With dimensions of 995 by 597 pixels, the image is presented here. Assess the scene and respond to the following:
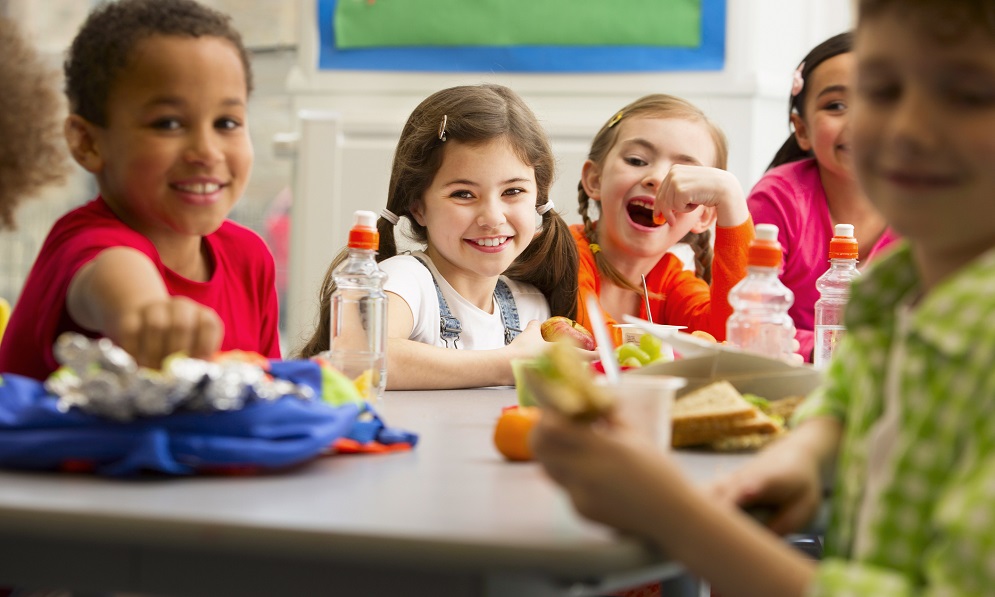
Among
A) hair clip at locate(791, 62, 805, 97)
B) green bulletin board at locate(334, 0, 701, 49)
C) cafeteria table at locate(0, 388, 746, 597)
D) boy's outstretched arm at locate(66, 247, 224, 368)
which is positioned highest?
green bulletin board at locate(334, 0, 701, 49)

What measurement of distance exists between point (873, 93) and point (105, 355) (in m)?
0.55

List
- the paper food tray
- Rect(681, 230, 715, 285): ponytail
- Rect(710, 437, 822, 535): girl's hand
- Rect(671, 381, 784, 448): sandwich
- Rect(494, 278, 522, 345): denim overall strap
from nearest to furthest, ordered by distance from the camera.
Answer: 1. Rect(710, 437, 822, 535): girl's hand
2. Rect(671, 381, 784, 448): sandwich
3. the paper food tray
4. Rect(494, 278, 522, 345): denim overall strap
5. Rect(681, 230, 715, 285): ponytail

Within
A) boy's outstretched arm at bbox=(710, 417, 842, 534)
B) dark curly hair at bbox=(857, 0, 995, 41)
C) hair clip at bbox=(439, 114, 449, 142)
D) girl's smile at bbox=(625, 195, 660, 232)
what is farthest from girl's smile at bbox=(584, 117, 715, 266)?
dark curly hair at bbox=(857, 0, 995, 41)

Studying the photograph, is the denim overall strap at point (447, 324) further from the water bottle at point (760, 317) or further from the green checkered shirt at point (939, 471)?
the green checkered shirt at point (939, 471)

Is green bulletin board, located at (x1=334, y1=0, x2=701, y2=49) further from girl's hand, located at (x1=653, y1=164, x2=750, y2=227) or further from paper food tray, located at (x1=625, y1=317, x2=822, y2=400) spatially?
paper food tray, located at (x1=625, y1=317, x2=822, y2=400)

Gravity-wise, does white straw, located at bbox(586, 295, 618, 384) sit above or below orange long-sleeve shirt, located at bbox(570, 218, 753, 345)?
below

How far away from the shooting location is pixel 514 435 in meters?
0.96

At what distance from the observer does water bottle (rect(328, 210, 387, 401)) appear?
1511 mm

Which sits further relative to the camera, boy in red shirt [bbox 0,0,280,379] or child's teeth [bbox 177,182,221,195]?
child's teeth [bbox 177,182,221,195]

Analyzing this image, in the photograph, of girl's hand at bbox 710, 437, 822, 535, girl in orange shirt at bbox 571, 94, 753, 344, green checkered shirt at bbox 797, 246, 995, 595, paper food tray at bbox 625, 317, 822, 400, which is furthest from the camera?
girl in orange shirt at bbox 571, 94, 753, 344

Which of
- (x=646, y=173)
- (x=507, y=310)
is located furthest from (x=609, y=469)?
(x=646, y=173)

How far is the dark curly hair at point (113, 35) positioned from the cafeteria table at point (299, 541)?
654 millimetres

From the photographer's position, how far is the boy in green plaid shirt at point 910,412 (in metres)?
0.64

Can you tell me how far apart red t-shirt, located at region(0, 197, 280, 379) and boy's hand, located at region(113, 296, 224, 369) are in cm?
29
